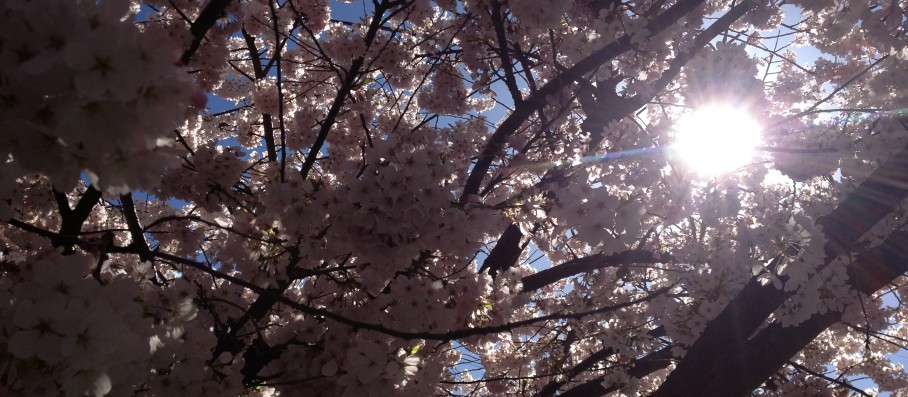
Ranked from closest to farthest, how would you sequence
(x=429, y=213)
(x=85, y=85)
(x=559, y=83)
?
(x=85, y=85)
(x=429, y=213)
(x=559, y=83)

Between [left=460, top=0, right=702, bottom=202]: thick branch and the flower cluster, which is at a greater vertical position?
[left=460, top=0, right=702, bottom=202]: thick branch

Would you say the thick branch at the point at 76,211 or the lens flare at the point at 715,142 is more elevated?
the lens flare at the point at 715,142

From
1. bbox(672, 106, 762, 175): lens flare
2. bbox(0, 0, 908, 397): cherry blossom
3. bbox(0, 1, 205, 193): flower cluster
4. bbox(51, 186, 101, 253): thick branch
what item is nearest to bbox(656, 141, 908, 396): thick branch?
bbox(0, 0, 908, 397): cherry blossom

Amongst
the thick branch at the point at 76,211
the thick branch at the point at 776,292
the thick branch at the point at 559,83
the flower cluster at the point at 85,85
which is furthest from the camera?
the thick branch at the point at 559,83

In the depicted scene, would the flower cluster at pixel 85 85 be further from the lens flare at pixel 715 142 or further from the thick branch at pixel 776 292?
the lens flare at pixel 715 142

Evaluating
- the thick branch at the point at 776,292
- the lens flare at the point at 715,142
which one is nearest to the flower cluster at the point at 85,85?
the thick branch at the point at 776,292

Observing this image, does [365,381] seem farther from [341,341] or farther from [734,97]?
[734,97]

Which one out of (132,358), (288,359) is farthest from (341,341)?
(132,358)

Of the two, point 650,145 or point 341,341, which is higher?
point 650,145

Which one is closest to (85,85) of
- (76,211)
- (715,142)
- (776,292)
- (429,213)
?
(429,213)

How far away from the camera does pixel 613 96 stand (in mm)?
4691

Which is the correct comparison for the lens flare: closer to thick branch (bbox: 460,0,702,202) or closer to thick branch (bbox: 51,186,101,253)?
thick branch (bbox: 460,0,702,202)

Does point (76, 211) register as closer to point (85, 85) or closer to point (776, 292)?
point (85, 85)

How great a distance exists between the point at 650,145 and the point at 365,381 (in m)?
2.77
